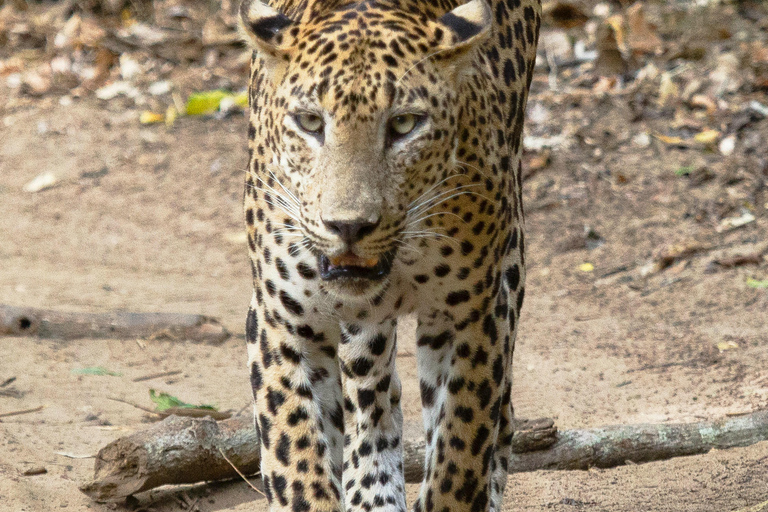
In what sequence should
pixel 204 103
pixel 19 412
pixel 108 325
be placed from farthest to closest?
pixel 204 103 → pixel 108 325 → pixel 19 412

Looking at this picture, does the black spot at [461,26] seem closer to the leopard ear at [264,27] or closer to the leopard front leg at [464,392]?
the leopard ear at [264,27]

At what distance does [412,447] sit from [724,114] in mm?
6061

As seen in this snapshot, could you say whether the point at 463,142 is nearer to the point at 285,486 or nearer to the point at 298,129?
the point at 298,129

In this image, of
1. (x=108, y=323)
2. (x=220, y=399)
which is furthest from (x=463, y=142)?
(x=108, y=323)

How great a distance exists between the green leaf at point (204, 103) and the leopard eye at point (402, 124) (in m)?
8.47

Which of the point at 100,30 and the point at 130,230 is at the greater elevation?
the point at 100,30

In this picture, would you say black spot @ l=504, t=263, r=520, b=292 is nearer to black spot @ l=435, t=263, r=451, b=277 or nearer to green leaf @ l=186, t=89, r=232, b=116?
black spot @ l=435, t=263, r=451, b=277

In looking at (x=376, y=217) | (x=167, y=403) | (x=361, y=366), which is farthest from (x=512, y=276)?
(x=167, y=403)

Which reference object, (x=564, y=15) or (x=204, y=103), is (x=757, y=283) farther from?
(x=204, y=103)

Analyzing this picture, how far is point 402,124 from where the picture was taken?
3.54 m

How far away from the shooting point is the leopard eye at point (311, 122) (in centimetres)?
354

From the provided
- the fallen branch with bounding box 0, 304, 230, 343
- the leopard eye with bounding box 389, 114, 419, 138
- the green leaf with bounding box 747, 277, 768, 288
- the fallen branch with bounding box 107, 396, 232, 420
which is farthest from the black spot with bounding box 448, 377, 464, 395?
the green leaf with bounding box 747, 277, 768, 288

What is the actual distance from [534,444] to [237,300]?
12.2 ft

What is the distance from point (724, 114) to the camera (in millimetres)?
10094
